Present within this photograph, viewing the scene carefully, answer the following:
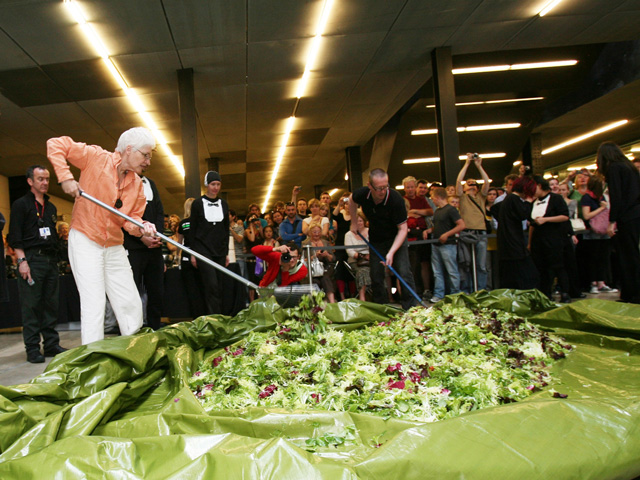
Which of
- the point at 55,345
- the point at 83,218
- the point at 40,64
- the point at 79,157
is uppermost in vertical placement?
→ the point at 40,64

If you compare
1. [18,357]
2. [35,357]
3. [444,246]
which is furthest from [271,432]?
[444,246]

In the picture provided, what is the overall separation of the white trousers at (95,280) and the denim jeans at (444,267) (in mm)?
3884

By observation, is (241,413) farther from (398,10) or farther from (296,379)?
(398,10)

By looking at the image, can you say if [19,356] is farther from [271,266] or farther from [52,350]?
[271,266]

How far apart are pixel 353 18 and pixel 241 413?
5.85 metres

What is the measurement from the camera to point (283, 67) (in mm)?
7738

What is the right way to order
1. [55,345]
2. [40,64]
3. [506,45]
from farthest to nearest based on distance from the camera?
[506,45], [40,64], [55,345]

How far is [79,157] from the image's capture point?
2986mm

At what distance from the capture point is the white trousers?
2.87 metres

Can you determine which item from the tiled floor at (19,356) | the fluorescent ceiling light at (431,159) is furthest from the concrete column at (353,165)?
the tiled floor at (19,356)

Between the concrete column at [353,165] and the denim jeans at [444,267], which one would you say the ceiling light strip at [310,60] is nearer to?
the concrete column at [353,165]

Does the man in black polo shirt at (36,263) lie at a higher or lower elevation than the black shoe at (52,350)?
higher

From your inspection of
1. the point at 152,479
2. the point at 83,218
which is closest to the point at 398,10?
the point at 83,218

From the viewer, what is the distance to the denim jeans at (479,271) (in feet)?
19.6
